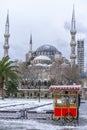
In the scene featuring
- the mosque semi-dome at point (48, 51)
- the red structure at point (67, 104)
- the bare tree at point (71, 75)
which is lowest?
the red structure at point (67, 104)

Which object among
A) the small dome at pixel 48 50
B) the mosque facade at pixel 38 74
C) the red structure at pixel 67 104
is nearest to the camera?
the red structure at pixel 67 104

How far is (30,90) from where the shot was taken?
340ft

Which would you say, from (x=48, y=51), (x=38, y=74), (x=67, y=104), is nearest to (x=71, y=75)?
(x=38, y=74)

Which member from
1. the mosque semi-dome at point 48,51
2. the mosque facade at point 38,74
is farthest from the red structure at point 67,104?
the mosque semi-dome at point 48,51

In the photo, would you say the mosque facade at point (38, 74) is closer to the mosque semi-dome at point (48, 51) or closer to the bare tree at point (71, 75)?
the bare tree at point (71, 75)

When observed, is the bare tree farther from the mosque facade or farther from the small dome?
the small dome

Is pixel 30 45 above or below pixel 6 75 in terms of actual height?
above

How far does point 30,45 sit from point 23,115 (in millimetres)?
142327

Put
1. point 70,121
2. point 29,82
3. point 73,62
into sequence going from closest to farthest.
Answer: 1. point 70,121
2. point 29,82
3. point 73,62

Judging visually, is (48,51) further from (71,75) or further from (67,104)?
(67,104)

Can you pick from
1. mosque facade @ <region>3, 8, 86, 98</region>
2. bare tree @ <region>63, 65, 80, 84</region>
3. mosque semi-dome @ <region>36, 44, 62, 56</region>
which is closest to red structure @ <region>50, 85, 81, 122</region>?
mosque facade @ <region>3, 8, 86, 98</region>

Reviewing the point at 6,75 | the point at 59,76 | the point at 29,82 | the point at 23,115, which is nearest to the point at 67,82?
the point at 59,76

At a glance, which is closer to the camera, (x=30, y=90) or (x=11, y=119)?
(x=11, y=119)

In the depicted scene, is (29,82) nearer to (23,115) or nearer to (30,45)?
(30,45)
